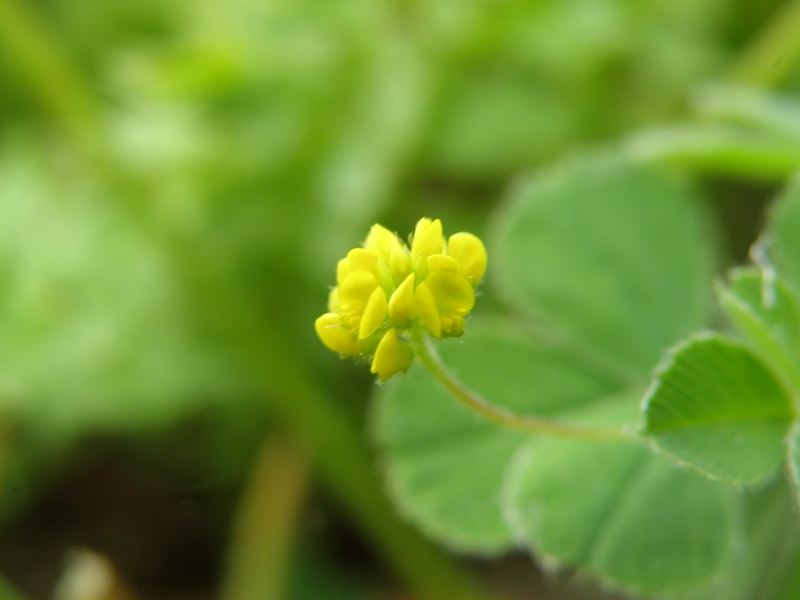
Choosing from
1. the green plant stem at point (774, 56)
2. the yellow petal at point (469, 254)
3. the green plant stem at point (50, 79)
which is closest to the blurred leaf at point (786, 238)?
the yellow petal at point (469, 254)

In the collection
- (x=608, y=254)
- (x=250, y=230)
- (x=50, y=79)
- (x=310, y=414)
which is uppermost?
(x=608, y=254)

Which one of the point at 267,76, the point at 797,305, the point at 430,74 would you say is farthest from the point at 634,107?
the point at 797,305

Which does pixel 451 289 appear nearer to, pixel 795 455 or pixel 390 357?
pixel 390 357

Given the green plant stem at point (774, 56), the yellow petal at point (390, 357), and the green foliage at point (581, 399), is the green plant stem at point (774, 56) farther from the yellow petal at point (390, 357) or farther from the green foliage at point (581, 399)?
the yellow petal at point (390, 357)

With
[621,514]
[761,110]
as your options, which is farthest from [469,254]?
[761,110]

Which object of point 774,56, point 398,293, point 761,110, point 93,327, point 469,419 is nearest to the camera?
point 398,293

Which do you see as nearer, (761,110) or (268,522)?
A: (761,110)

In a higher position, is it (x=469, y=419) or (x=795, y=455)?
(x=795, y=455)
